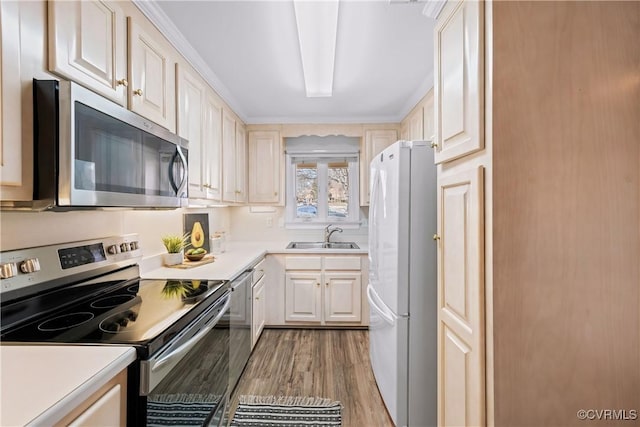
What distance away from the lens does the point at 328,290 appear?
126 inches

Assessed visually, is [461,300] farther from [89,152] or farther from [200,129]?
[200,129]

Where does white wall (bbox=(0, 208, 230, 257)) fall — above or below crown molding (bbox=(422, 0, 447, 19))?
below

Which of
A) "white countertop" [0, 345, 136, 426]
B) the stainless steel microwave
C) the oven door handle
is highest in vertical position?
the stainless steel microwave

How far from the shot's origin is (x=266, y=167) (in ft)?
11.6

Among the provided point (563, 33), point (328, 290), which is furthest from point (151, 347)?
point (328, 290)

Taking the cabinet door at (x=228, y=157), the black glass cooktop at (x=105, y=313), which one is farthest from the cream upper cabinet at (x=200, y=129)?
the black glass cooktop at (x=105, y=313)

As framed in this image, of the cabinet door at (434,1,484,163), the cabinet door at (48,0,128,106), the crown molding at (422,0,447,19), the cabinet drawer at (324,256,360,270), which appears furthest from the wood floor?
the crown molding at (422,0,447,19)

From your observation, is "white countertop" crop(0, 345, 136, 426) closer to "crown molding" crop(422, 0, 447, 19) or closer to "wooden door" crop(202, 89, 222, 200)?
"wooden door" crop(202, 89, 222, 200)

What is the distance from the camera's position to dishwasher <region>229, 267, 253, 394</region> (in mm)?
1950

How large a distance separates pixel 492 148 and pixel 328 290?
99.3 inches

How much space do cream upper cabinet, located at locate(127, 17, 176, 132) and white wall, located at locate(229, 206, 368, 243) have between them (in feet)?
6.80

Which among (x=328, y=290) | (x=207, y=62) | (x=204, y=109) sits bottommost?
(x=328, y=290)

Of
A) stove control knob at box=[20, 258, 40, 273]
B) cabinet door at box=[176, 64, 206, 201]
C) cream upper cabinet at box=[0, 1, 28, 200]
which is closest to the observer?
cream upper cabinet at box=[0, 1, 28, 200]

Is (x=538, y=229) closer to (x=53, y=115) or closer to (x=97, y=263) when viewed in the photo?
(x=53, y=115)
